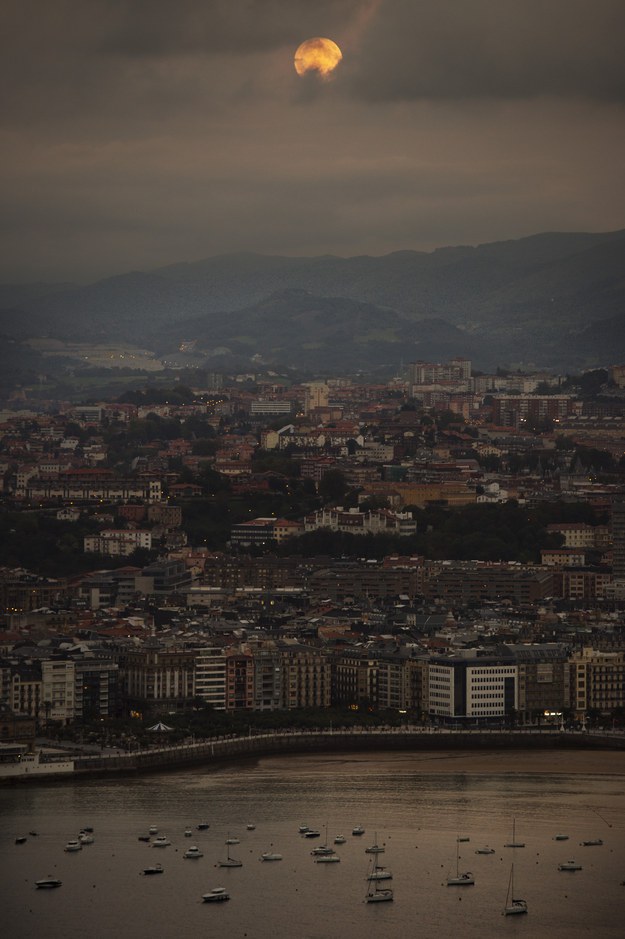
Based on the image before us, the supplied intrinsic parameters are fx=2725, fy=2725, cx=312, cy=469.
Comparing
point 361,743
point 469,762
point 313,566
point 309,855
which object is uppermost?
point 313,566

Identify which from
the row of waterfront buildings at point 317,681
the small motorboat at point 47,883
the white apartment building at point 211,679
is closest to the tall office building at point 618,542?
the row of waterfront buildings at point 317,681

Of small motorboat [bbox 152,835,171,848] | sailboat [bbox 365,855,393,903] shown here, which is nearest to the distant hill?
small motorboat [bbox 152,835,171,848]

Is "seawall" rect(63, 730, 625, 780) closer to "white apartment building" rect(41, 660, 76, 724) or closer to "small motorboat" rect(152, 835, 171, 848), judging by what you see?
"white apartment building" rect(41, 660, 76, 724)

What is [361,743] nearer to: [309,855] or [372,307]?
[309,855]

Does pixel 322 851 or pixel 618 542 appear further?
pixel 618 542

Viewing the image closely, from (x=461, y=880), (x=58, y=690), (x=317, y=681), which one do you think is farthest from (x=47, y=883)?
(x=317, y=681)

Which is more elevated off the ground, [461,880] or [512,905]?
[461,880]

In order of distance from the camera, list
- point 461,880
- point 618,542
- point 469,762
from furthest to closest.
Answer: point 618,542 < point 469,762 < point 461,880

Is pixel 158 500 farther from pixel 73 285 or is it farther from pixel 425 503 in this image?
pixel 73 285
